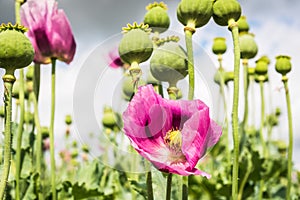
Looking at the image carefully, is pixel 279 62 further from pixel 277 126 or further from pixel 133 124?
pixel 277 126

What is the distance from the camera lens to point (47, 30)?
121 centimetres

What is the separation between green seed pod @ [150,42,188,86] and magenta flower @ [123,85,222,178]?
151mm

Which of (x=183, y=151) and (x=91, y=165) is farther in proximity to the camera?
(x=91, y=165)

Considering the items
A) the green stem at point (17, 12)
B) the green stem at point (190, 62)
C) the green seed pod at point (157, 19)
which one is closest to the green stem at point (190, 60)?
the green stem at point (190, 62)

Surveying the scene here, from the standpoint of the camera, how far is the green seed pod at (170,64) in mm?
784

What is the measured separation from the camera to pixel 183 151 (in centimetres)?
60

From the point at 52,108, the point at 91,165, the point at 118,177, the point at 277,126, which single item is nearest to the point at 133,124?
the point at 52,108

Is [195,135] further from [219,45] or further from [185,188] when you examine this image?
[219,45]

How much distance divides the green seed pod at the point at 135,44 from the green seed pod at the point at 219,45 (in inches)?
37.6

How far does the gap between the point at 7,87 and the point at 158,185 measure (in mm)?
353

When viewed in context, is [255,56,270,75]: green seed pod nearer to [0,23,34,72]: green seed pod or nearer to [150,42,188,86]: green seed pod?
[150,42,188,86]: green seed pod

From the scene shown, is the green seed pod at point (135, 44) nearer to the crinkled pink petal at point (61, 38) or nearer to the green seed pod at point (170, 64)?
the green seed pod at point (170, 64)

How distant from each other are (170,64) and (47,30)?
20.7 inches

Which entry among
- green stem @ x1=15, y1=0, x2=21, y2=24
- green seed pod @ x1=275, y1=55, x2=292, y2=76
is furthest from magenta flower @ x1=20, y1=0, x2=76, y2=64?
green seed pod @ x1=275, y1=55, x2=292, y2=76
